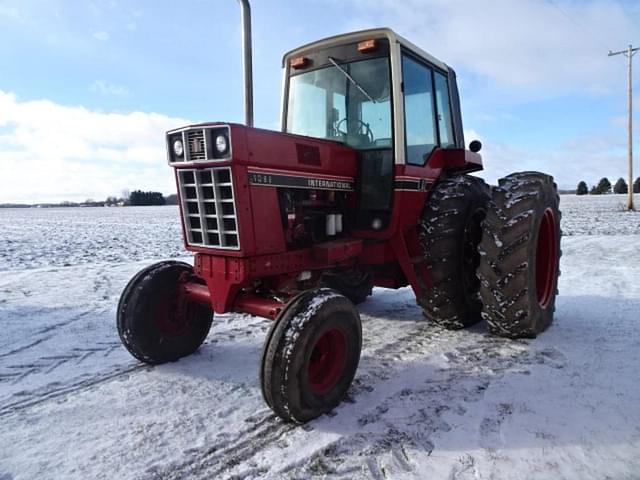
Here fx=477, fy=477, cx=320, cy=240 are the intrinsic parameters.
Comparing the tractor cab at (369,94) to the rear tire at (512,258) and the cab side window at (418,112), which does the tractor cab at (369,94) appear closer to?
the cab side window at (418,112)

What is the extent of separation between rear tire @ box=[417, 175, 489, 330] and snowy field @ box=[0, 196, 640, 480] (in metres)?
0.26

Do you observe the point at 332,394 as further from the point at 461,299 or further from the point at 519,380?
the point at 461,299

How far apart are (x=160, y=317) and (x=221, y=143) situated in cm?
177

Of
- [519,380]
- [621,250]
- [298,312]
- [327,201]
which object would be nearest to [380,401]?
[298,312]

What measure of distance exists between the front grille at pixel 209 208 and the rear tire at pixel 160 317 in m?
0.57

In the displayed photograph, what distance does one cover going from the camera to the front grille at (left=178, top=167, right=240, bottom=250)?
348 cm

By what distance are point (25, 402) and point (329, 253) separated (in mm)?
2491

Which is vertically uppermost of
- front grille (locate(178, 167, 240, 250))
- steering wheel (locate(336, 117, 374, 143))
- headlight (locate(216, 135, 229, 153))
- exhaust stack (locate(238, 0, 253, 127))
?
exhaust stack (locate(238, 0, 253, 127))

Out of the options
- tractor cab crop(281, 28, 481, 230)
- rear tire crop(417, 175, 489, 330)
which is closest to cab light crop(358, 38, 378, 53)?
tractor cab crop(281, 28, 481, 230)

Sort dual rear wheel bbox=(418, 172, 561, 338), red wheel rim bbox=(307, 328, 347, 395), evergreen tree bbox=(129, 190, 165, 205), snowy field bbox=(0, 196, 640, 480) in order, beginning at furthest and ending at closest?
evergreen tree bbox=(129, 190, 165, 205), dual rear wheel bbox=(418, 172, 561, 338), red wheel rim bbox=(307, 328, 347, 395), snowy field bbox=(0, 196, 640, 480)

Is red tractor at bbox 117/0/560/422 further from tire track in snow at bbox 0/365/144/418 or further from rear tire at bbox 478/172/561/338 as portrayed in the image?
tire track in snow at bbox 0/365/144/418

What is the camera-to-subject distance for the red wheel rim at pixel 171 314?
421 centimetres

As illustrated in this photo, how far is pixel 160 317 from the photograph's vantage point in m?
4.21

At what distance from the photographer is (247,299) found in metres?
3.69
